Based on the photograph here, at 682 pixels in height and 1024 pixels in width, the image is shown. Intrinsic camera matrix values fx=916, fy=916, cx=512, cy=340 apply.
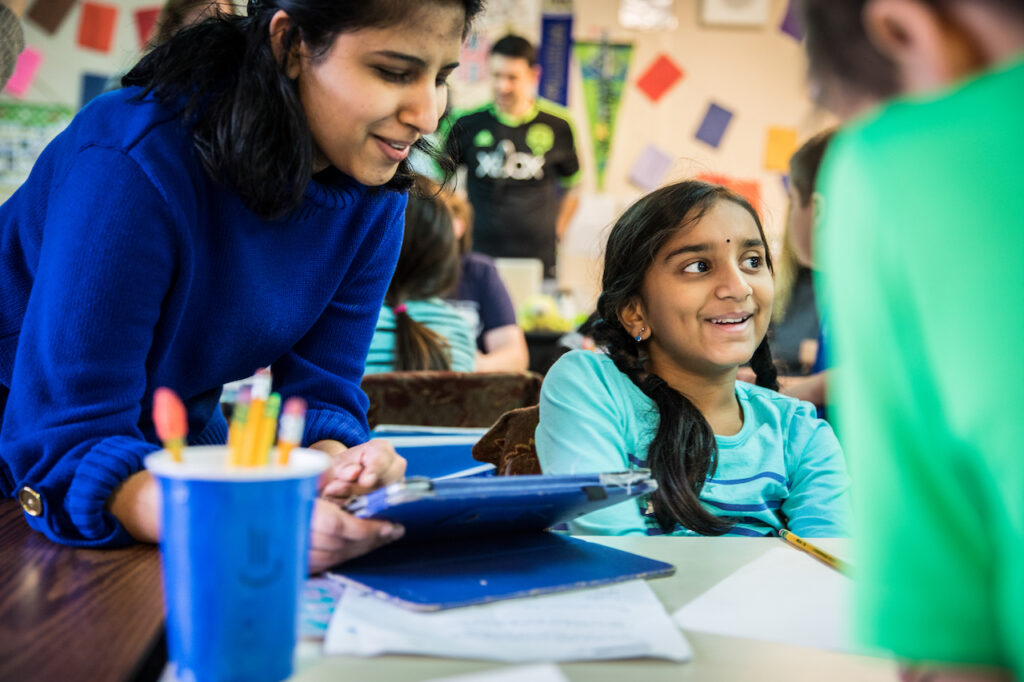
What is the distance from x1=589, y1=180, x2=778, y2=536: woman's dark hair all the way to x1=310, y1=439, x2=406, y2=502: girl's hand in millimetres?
475

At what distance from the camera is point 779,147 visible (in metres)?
5.58

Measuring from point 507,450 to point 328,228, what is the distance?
1.69ft

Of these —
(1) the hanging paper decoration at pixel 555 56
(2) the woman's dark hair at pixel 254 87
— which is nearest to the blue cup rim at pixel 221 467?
(2) the woman's dark hair at pixel 254 87

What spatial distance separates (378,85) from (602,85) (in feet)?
15.3

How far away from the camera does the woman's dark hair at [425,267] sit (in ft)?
8.03

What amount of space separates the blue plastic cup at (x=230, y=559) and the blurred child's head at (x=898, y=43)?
14.3 inches

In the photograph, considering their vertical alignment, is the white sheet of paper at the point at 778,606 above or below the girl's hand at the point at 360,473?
below

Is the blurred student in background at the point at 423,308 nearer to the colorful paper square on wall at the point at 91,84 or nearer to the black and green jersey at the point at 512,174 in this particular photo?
the black and green jersey at the point at 512,174

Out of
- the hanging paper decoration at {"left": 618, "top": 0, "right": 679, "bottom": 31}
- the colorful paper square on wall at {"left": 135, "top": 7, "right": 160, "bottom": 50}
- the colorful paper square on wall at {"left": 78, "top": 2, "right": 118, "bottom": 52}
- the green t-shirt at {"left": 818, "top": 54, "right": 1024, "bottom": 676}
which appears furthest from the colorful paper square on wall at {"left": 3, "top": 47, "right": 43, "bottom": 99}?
the green t-shirt at {"left": 818, "top": 54, "right": 1024, "bottom": 676}

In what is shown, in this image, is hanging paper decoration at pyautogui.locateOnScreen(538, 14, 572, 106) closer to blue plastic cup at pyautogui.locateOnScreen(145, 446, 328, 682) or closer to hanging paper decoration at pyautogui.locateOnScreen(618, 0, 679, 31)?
hanging paper decoration at pyautogui.locateOnScreen(618, 0, 679, 31)

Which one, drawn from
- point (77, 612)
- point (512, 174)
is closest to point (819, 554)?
point (77, 612)

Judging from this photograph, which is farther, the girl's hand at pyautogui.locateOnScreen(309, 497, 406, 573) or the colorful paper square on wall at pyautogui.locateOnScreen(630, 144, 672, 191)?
the colorful paper square on wall at pyautogui.locateOnScreen(630, 144, 672, 191)

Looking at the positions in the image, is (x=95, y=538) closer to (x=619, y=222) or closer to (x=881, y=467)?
(x=881, y=467)

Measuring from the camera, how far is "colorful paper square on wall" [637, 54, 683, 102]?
17.7 feet
